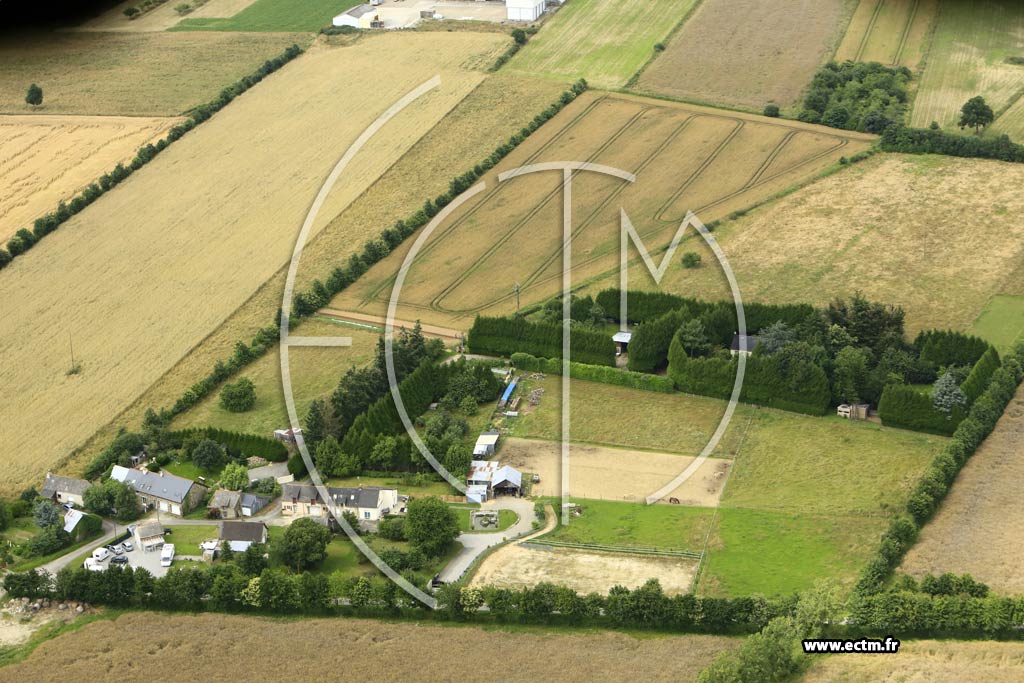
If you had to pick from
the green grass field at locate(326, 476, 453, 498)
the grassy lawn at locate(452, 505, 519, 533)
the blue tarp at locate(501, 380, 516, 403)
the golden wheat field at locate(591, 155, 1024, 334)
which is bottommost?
the grassy lawn at locate(452, 505, 519, 533)

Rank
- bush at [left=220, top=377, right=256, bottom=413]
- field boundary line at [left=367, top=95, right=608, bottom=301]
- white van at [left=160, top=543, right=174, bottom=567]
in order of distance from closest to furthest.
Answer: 1. white van at [left=160, top=543, right=174, bottom=567]
2. bush at [left=220, top=377, right=256, bottom=413]
3. field boundary line at [left=367, top=95, right=608, bottom=301]

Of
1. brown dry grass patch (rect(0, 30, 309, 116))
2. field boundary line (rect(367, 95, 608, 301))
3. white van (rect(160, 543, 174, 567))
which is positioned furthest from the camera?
brown dry grass patch (rect(0, 30, 309, 116))

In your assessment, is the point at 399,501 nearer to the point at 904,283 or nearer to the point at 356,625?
the point at 356,625

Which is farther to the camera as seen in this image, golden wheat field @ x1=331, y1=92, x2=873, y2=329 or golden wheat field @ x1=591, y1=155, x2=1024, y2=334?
golden wheat field @ x1=331, y1=92, x2=873, y2=329

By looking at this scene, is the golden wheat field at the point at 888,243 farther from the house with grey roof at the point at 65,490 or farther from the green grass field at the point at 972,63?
the house with grey roof at the point at 65,490

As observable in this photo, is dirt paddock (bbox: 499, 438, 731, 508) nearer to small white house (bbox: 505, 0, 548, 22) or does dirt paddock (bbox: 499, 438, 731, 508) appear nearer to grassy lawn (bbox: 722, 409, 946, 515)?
grassy lawn (bbox: 722, 409, 946, 515)

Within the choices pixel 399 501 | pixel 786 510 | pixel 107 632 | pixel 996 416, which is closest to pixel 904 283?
pixel 996 416

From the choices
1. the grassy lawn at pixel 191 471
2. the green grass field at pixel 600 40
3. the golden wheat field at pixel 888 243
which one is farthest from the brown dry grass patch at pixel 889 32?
the grassy lawn at pixel 191 471

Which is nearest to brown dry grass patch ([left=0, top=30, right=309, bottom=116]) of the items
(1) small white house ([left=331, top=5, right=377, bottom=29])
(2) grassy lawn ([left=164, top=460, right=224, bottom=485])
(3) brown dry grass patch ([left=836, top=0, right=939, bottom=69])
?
(1) small white house ([left=331, top=5, right=377, bottom=29])
